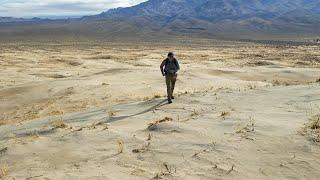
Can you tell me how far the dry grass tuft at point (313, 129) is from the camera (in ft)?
33.3

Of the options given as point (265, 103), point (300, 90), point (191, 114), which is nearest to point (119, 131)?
point (191, 114)

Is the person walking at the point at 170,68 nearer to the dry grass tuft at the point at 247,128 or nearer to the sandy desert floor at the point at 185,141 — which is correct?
the sandy desert floor at the point at 185,141

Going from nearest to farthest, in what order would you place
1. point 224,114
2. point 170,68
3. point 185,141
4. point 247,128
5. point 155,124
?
point 185,141, point 247,128, point 155,124, point 224,114, point 170,68

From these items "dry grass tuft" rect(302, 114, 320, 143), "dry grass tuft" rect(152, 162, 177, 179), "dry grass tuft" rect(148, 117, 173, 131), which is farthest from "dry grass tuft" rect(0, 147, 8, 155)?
"dry grass tuft" rect(302, 114, 320, 143)

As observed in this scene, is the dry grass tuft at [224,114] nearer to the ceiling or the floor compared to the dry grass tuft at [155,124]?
nearer to the ceiling

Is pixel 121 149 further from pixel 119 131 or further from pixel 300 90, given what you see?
pixel 300 90

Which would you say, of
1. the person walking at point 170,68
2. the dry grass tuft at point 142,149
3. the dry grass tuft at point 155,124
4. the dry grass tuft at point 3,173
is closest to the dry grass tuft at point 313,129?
the dry grass tuft at point 142,149

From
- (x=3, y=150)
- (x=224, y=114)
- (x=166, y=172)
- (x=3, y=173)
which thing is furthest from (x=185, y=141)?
(x=3, y=150)

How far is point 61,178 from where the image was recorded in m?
8.66

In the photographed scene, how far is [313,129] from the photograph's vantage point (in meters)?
10.7

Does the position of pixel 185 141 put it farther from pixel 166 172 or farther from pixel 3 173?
pixel 3 173

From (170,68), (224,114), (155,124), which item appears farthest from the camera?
(170,68)

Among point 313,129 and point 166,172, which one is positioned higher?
point 313,129

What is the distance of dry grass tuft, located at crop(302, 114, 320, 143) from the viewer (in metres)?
10.1
